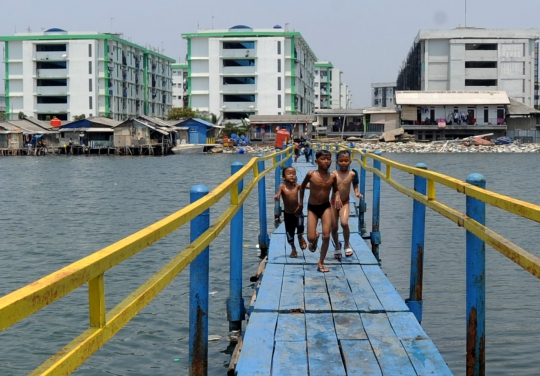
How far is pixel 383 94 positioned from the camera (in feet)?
531

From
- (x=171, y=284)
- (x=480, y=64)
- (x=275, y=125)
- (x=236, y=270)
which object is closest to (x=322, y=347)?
(x=236, y=270)

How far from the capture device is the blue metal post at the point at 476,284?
5.97 m

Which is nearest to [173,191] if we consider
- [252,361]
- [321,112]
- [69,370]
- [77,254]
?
[77,254]

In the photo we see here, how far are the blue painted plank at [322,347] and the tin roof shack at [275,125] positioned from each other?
2964 inches

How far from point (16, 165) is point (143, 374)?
198 ft

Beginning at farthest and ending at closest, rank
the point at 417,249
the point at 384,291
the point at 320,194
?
the point at 320,194 < the point at 417,249 < the point at 384,291

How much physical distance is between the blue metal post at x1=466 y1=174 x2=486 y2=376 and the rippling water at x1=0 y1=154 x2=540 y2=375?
9.62 feet

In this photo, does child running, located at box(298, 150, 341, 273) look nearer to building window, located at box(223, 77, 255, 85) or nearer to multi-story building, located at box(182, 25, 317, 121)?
multi-story building, located at box(182, 25, 317, 121)

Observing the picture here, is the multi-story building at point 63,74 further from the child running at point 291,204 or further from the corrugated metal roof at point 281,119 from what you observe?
the child running at point 291,204

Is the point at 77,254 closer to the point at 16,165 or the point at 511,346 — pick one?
the point at 511,346

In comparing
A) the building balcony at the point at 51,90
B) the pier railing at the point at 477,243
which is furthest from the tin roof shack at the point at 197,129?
the pier railing at the point at 477,243

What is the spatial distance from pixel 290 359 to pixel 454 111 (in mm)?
77244

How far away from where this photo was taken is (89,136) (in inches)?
3214

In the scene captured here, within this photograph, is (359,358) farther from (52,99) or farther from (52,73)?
(52,99)
